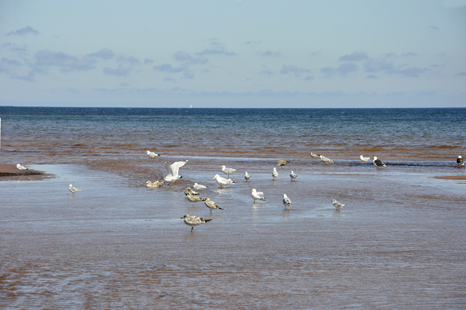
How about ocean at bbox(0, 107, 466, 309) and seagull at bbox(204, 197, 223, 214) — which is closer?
ocean at bbox(0, 107, 466, 309)

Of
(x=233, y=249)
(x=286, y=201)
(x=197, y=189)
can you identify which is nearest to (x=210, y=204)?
(x=286, y=201)

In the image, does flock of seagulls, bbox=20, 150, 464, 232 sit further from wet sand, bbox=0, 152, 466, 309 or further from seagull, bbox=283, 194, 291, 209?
wet sand, bbox=0, 152, 466, 309

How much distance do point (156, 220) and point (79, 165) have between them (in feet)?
42.3

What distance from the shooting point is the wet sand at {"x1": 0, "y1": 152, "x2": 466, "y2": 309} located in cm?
647

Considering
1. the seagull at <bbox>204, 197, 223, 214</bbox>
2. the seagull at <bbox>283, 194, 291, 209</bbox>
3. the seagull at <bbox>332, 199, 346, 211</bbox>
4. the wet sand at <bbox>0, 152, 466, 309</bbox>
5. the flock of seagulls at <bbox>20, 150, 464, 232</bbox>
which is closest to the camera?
the wet sand at <bbox>0, 152, 466, 309</bbox>

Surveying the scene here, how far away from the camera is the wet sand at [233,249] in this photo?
21.2 feet

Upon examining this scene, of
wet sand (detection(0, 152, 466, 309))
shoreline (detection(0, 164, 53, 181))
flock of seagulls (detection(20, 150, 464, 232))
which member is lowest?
shoreline (detection(0, 164, 53, 181))

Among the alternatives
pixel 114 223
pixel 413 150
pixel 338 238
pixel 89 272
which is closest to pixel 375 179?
pixel 338 238

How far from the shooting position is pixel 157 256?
820 centimetres

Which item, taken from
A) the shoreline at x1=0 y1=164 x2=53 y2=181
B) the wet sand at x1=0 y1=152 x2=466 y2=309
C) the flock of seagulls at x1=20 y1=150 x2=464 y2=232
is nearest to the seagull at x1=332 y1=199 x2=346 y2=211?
the flock of seagulls at x1=20 y1=150 x2=464 y2=232

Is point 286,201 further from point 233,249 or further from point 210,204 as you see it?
point 233,249

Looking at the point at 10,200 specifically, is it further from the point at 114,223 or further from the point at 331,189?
the point at 331,189

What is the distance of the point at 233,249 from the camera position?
8.68 m

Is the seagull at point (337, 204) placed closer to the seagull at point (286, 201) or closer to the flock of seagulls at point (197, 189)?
the flock of seagulls at point (197, 189)
